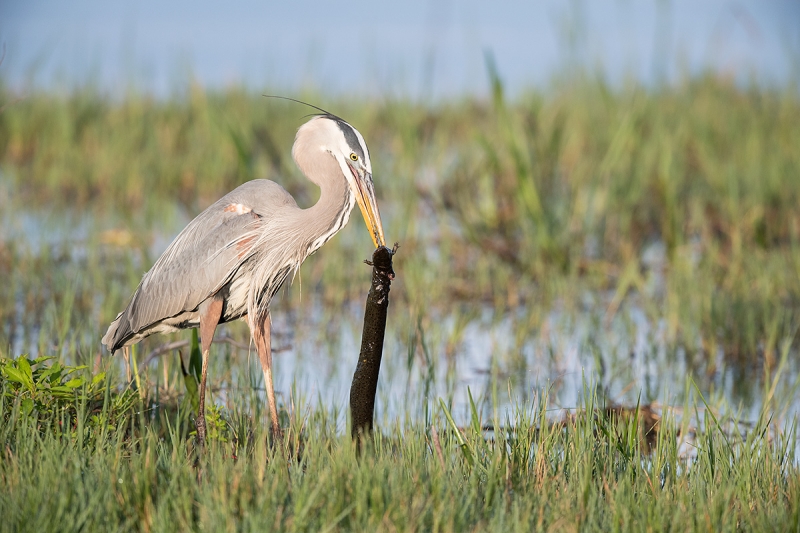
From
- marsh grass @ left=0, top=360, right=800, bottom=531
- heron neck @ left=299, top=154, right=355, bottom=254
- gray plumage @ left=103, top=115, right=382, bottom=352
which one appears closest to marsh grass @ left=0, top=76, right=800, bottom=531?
marsh grass @ left=0, top=360, right=800, bottom=531

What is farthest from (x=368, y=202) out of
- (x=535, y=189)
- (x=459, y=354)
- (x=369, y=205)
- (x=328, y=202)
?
(x=535, y=189)

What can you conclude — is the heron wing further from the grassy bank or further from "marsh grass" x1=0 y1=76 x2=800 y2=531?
the grassy bank

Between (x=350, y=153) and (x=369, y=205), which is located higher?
(x=350, y=153)

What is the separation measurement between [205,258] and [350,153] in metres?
0.83

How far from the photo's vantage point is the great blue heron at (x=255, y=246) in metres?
3.95

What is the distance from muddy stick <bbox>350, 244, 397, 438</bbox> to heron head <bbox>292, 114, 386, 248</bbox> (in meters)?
0.64

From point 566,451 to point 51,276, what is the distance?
4388mm

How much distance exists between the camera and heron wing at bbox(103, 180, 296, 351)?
4102 millimetres

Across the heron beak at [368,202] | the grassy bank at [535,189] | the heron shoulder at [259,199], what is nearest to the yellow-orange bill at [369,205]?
the heron beak at [368,202]

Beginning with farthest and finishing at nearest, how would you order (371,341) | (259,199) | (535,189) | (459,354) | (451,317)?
1. (535,189)
2. (451,317)
3. (459,354)
4. (259,199)
5. (371,341)

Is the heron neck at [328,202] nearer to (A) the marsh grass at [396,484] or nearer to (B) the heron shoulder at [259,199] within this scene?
(B) the heron shoulder at [259,199]

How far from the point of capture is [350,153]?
389 cm

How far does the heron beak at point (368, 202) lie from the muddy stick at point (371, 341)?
0.59 metres

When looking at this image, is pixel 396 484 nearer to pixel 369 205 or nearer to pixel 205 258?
pixel 369 205
